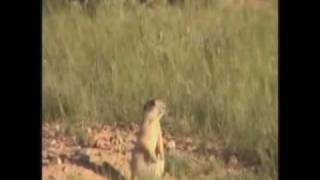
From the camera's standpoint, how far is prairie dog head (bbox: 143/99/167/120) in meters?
2.39

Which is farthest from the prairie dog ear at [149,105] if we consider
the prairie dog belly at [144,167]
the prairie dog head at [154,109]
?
the prairie dog belly at [144,167]

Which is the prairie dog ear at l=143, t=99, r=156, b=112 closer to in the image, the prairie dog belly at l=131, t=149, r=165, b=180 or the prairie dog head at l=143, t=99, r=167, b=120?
the prairie dog head at l=143, t=99, r=167, b=120

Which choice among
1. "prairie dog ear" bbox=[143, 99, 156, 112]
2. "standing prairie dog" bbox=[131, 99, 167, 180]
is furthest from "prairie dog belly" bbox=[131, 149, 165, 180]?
"prairie dog ear" bbox=[143, 99, 156, 112]

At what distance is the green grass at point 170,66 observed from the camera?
7.77ft

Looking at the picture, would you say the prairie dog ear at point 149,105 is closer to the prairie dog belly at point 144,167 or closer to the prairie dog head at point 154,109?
the prairie dog head at point 154,109

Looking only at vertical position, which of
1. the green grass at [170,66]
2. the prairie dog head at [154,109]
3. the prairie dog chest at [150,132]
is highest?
the green grass at [170,66]

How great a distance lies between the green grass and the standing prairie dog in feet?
0.08

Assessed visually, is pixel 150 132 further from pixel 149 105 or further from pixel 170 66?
pixel 170 66

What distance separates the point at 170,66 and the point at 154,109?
0.37 ft

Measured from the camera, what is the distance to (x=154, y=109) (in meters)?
2.39

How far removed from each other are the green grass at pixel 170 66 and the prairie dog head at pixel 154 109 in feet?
0.05
